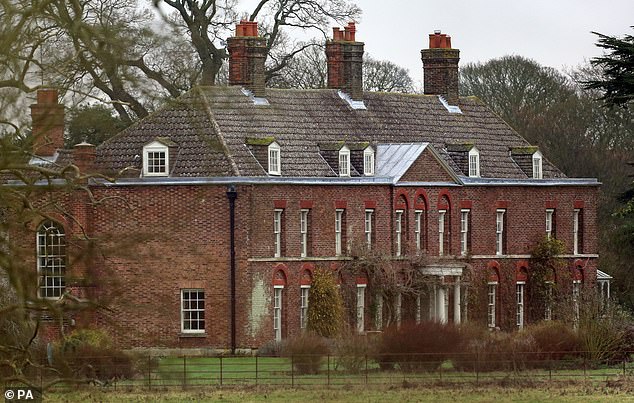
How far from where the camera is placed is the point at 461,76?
9606 cm

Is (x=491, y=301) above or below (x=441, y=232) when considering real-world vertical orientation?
below

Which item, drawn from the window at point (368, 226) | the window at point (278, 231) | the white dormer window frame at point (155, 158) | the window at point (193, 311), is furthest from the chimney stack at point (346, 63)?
the window at point (193, 311)

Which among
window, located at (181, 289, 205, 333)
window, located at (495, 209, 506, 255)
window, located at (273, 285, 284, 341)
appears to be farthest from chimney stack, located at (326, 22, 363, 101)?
window, located at (181, 289, 205, 333)

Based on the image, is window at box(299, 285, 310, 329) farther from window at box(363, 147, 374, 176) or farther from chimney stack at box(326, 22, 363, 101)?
chimney stack at box(326, 22, 363, 101)

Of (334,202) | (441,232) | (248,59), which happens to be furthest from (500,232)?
(248,59)

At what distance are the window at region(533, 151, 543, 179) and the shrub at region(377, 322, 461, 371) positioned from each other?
61.9 ft

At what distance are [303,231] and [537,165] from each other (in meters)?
13.0

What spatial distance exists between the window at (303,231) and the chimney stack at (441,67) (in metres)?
12.9

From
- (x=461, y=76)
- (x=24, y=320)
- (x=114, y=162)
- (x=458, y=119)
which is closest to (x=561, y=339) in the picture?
(x=114, y=162)

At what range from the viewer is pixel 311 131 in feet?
197

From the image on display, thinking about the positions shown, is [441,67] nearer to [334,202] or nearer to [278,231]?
[334,202]

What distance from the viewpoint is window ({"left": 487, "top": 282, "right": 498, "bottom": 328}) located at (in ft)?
207

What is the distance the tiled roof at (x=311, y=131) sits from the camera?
55.0 m

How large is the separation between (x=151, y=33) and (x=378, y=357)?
1053 inches
